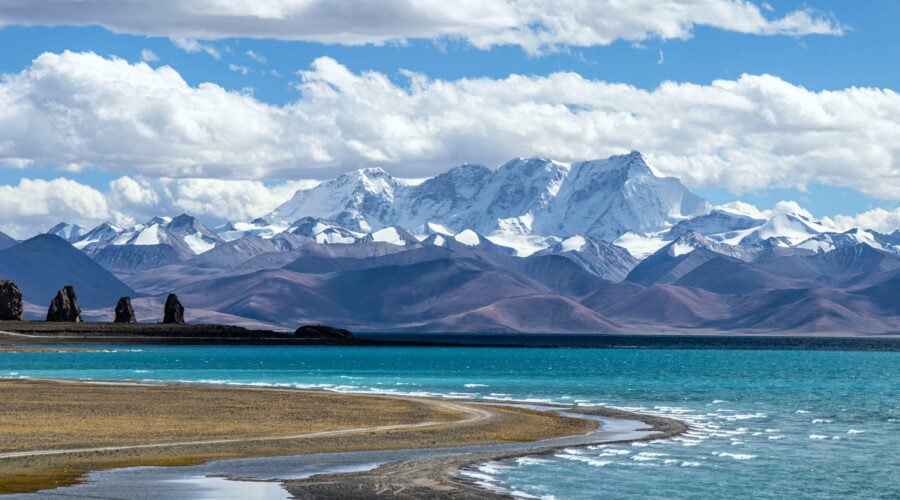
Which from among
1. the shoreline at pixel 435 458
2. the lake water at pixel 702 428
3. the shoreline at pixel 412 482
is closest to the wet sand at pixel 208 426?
the shoreline at pixel 435 458

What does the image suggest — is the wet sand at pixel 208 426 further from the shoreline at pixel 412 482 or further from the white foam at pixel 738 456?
the white foam at pixel 738 456

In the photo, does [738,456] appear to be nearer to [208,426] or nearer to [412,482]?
[412,482]

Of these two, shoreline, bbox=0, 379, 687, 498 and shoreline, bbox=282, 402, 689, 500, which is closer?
shoreline, bbox=282, 402, 689, 500

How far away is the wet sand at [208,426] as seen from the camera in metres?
37.9

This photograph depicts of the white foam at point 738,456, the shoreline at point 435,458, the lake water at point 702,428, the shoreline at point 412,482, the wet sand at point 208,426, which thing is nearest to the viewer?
the shoreline at point 412,482

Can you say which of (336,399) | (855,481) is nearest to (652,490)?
(855,481)

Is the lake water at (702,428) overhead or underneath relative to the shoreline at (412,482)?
overhead

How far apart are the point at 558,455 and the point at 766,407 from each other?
3269cm

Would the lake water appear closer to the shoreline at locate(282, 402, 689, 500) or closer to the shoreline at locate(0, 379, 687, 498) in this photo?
the shoreline at locate(282, 402, 689, 500)

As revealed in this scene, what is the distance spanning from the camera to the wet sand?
37922mm

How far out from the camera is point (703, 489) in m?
36.7

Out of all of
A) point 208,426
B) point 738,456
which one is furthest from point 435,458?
point 208,426

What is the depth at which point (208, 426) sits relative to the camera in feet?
162

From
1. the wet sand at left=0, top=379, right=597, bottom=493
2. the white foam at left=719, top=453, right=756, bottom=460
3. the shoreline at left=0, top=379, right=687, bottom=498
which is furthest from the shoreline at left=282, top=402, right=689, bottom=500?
the white foam at left=719, top=453, right=756, bottom=460
